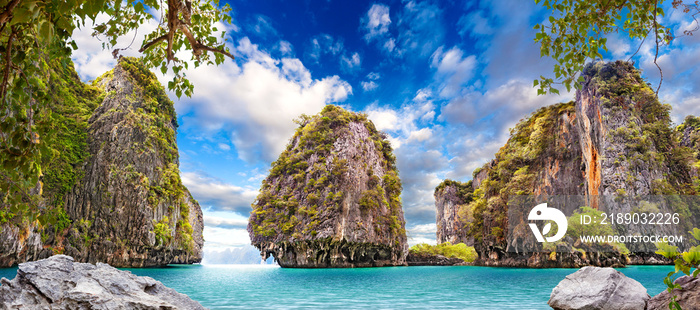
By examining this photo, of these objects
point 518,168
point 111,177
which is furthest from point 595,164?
point 111,177

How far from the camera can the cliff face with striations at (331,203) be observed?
41812mm

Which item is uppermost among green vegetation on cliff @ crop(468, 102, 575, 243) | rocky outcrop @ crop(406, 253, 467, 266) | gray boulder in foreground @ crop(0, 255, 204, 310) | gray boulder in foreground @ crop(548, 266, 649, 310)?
green vegetation on cliff @ crop(468, 102, 575, 243)

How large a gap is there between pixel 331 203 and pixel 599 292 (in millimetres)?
35345

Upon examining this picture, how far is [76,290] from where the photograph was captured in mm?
5699

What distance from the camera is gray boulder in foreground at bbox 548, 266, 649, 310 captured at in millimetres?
7746

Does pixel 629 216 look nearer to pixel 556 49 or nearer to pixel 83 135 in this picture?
pixel 556 49

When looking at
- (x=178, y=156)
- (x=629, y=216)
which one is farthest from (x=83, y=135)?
(x=629, y=216)

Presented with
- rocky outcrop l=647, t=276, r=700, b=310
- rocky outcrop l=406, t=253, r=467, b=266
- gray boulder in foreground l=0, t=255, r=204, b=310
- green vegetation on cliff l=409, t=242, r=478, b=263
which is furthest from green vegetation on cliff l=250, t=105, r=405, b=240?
rocky outcrop l=647, t=276, r=700, b=310

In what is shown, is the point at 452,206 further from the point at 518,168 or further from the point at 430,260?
the point at 518,168

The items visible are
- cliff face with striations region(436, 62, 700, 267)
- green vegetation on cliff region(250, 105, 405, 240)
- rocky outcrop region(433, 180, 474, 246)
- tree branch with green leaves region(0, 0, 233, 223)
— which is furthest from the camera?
rocky outcrop region(433, 180, 474, 246)

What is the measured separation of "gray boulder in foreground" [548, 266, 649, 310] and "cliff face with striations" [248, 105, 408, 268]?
3272 cm

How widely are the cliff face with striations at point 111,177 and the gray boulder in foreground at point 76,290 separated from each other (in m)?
27.2

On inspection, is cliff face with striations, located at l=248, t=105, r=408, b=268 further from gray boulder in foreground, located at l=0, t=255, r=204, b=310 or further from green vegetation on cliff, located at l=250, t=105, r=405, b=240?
gray boulder in foreground, located at l=0, t=255, r=204, b=310

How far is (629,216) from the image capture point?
32938 millimetres
